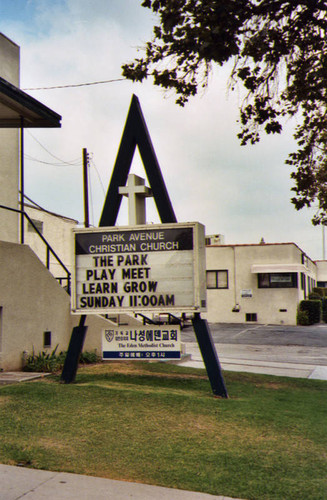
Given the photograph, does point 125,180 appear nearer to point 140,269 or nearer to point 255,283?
point 140,269

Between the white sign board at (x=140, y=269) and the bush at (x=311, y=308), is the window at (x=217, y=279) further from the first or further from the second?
the white sign board at (x=140, y=269)

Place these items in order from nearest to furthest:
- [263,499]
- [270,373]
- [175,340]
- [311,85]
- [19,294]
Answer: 1. [263,499]
2. [311,85]
3. [175,340]
4. [19,294]
5. [270,373]

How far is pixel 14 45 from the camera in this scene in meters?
15.6

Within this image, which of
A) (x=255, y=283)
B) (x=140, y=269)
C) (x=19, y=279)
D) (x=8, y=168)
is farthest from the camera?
(x=255, y=283)

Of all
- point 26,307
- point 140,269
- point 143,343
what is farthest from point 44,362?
point 140,269

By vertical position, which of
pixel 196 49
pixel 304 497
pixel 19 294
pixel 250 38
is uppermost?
pixel 250 38

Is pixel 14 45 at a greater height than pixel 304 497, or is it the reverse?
pixel 14 45

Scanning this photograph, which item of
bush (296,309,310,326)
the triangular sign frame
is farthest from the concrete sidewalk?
bush (296,309,310,326)

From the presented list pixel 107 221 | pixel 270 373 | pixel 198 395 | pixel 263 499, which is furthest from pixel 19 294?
pixel 263 499

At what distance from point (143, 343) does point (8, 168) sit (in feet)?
23.7

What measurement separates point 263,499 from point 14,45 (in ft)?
47.5

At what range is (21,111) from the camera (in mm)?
12406

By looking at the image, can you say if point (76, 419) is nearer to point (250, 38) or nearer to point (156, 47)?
point (156, 47)

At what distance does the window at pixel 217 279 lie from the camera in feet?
124
